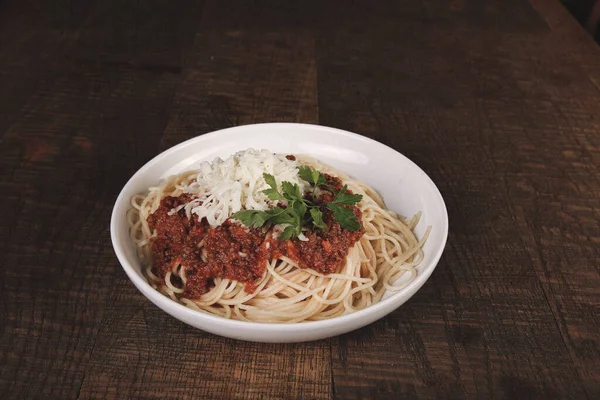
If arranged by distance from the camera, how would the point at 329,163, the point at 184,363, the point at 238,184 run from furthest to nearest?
the point at 329,163
the point at 238,184
the point at 184,363

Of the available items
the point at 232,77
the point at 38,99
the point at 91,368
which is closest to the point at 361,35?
the point at 232,77

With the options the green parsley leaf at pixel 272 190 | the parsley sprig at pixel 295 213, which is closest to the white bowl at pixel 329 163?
the parsley sprig at pixel 295 213

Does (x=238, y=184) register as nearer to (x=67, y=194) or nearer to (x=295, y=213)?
(x=295, y=213)

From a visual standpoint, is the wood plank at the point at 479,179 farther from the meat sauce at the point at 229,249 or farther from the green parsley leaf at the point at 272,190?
the green parsley leaf at the point at 272,190

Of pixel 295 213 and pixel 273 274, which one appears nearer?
pixel 295 213

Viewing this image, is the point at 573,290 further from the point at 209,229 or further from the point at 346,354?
the point at 209,229

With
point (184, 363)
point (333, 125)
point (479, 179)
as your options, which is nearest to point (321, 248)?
point (184, 363)
